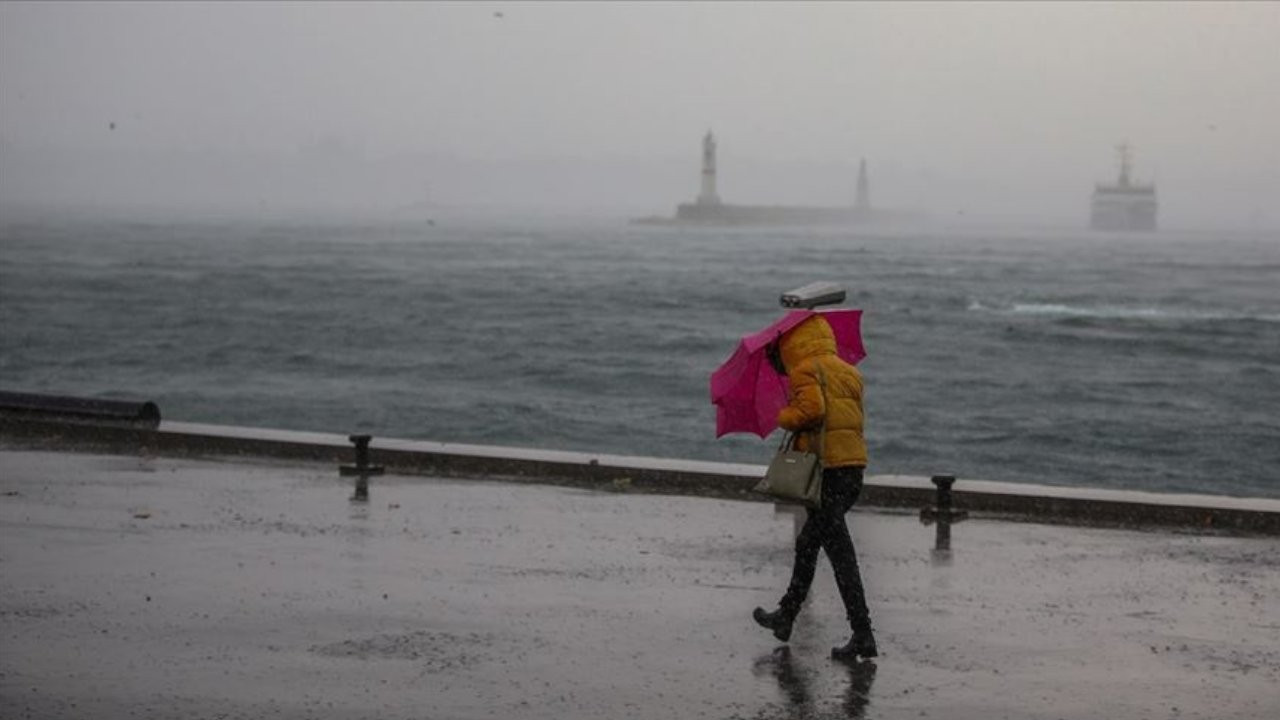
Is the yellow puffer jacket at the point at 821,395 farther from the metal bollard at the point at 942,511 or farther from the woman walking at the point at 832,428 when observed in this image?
the metal bollard at the point at 942,511

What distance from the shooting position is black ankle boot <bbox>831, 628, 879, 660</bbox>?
7688 mm

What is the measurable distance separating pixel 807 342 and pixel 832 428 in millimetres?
372

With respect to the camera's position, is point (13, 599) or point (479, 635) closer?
point (479, 635)

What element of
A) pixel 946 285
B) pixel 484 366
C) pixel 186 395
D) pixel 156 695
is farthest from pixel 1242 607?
pixel 946 285

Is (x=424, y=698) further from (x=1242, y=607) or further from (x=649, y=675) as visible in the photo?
(x=1242, y=607)

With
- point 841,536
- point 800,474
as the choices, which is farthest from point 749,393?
point 841,536

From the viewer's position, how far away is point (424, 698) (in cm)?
696

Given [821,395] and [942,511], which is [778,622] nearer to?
[821,395]

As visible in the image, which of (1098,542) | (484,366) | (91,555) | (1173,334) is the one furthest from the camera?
(1173,334)

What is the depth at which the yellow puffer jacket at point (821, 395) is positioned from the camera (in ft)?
25.0

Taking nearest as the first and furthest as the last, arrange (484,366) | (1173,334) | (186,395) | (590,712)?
1. (590,712)
2. (186,395)
3. (484,366)
4. (1173,334)

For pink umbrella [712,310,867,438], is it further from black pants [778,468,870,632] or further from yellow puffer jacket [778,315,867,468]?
black pants [778,468,870,632]

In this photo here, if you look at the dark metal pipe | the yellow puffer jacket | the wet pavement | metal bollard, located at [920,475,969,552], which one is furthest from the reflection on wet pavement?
the dark metal pipe

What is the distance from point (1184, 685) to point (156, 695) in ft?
13.1
